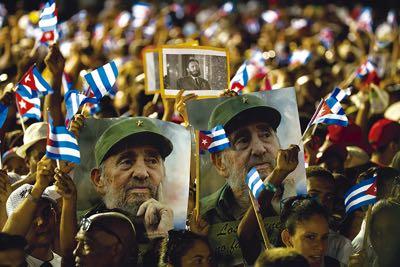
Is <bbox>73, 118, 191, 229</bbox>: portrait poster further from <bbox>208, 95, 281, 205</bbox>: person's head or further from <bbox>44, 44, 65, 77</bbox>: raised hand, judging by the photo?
<bbox>44, 44, 65, 77</bbox>: raised hand

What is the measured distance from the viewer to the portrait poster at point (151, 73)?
891 cm

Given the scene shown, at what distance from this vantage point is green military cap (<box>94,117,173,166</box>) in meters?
6.41

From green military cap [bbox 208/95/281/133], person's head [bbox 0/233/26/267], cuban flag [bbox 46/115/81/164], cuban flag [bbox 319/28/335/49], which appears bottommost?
person's head [bbox 0/233/26/267]

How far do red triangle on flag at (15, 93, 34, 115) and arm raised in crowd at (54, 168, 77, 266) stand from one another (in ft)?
7.82

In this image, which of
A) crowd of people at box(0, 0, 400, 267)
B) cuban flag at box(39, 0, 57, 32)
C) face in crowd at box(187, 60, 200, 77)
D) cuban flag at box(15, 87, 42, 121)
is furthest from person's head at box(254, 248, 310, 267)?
cuban flag at box(39, 0, 57, 32)

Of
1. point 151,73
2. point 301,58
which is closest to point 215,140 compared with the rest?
point 151,73

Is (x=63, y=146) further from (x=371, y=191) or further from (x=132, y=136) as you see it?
(x=371, y=191)

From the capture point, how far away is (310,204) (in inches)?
248

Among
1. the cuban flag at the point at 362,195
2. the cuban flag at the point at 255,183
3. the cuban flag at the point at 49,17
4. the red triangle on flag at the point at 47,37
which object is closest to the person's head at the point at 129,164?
the cuban flag at the point at 255,183

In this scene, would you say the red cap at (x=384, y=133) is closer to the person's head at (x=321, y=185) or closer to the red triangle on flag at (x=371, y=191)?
the person's head at (x=321, y=185)

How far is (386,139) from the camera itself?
9.86 metres

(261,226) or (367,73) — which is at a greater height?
(367,73)

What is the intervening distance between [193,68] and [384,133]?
2745mm

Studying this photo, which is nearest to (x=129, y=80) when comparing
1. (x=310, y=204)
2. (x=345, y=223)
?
(x=345, y=223)
